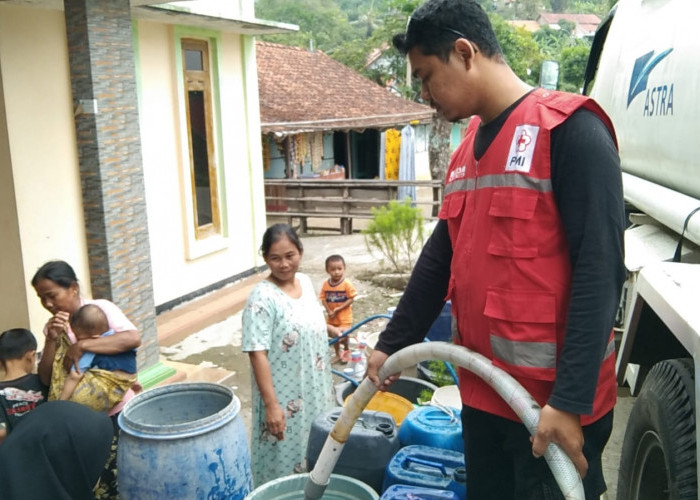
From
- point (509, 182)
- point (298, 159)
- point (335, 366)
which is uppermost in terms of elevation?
point (509, 182)

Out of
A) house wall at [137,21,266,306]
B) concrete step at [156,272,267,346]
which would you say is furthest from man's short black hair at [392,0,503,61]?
house wall at [137,21,266,306]

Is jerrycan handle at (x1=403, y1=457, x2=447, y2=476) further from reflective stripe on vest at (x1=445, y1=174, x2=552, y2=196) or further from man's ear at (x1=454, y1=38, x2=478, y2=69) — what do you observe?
man's ear at (x1=454, y1=38, x2=478, y2=69)

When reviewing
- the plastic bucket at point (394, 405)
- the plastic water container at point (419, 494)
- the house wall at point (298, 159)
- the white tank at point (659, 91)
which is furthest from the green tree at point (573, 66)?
the plastic water container at point (419, 494)

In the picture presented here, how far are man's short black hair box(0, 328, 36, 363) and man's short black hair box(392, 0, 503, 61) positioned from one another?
2354 millimetres

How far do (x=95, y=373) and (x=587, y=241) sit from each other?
236 cm

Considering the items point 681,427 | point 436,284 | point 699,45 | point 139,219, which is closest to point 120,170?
point 139,219

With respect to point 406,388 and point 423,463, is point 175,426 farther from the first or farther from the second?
point 406,388

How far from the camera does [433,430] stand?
2.92 m

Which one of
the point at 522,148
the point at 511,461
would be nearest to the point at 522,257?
the point at 522,148

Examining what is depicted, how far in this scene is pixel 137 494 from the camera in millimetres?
2705

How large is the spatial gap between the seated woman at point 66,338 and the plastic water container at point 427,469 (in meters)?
1.38

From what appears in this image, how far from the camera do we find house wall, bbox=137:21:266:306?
711cm

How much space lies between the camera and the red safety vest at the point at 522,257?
1.66m

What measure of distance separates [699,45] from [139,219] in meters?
4.10
